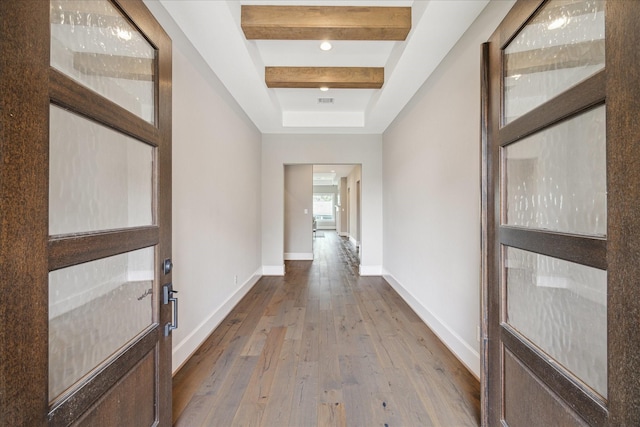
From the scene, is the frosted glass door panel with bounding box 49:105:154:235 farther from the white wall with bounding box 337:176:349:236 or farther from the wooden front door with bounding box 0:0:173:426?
the white wall with bounding box 337:176:349:236

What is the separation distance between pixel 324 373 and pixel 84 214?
6.00ft

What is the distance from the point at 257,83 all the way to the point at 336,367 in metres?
2.84

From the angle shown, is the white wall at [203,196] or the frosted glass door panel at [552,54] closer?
the frosted glass door panel at [552,54]

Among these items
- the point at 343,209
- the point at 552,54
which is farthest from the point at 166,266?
the point at 343,209

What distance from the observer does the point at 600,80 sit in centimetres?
83

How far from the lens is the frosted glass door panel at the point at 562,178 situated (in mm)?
901

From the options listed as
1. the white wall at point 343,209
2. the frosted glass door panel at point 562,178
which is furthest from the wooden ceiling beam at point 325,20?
the white wall at point 343,209

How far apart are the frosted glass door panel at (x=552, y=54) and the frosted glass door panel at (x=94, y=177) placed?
1678 mm

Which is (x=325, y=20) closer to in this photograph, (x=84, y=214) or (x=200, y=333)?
(x=84, y=214)

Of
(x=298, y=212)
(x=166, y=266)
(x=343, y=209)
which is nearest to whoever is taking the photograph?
(x=166, y=266)

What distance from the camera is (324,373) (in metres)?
2.09

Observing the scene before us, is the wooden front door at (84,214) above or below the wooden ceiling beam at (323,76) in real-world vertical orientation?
below

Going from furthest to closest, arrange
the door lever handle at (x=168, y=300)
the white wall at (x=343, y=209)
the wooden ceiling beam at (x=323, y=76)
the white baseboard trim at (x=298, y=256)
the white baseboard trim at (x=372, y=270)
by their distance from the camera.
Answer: the white wall at (x=343, y=209) < the white baseboard trim at (x=298, y=256) < the white baseboard trim at (x=372, y=270) < the wooden ceiling beam at (x=323, y=76) < the door lever handle at (x=168, y=300)

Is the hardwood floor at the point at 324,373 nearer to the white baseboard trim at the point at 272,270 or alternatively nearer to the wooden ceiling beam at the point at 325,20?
the white baseboard trim at the point at 272,270
